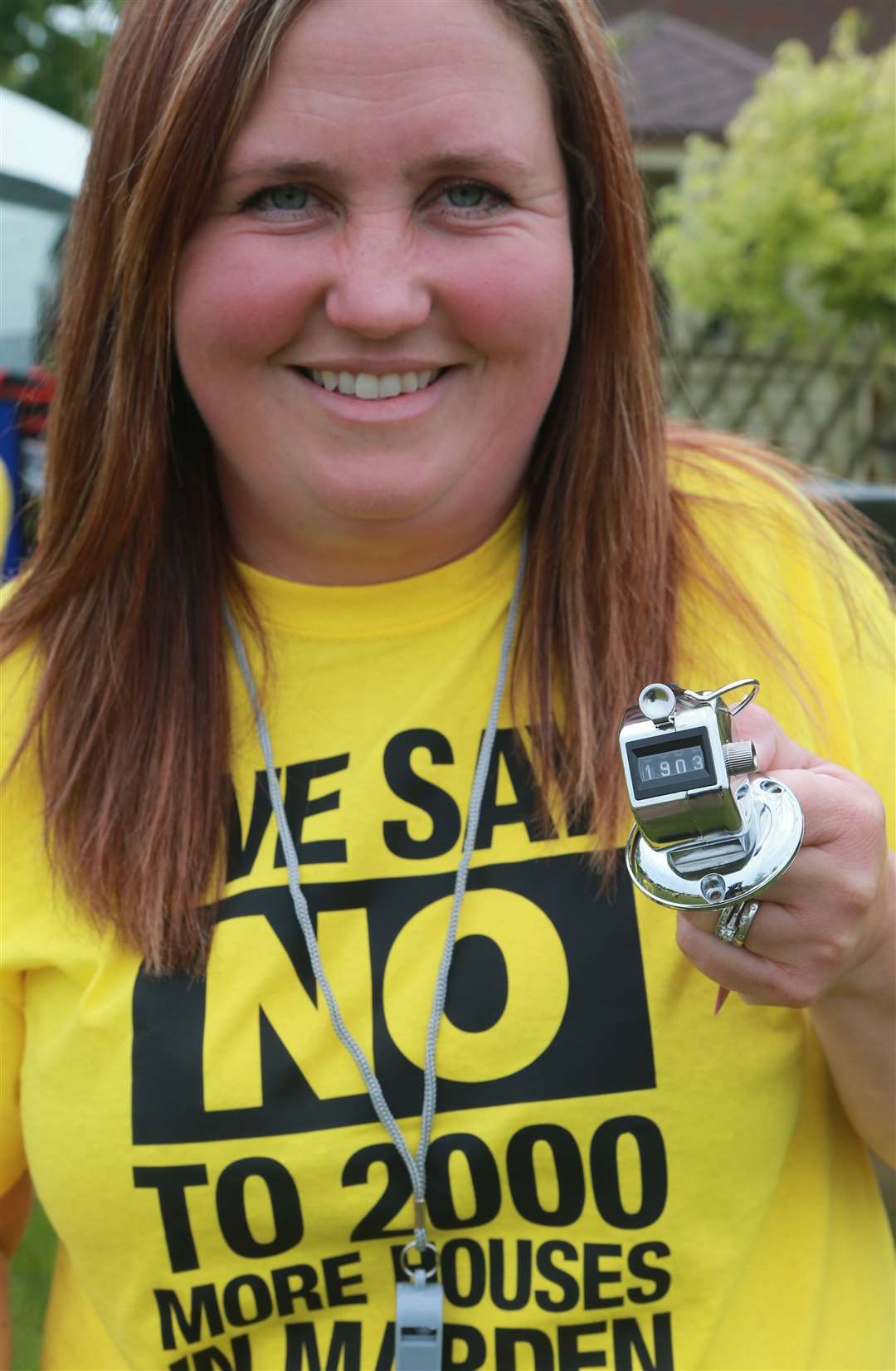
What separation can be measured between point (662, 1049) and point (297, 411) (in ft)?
2.44

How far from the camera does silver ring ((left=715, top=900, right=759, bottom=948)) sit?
1.19 metres

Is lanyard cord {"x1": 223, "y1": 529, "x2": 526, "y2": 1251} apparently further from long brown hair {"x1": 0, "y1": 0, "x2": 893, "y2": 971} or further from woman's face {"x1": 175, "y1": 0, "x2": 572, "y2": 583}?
woman's face {"x1": 175, "y1": 0, "x2": 572, "y2": 583}

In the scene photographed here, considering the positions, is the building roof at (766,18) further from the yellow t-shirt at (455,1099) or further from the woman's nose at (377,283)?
the yellow t-shirt at (455,1099)

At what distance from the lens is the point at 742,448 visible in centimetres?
186

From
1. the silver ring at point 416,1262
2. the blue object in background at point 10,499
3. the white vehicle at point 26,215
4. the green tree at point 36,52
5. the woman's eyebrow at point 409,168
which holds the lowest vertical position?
the silver ring at point 416,1262

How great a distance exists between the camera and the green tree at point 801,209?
9945mm

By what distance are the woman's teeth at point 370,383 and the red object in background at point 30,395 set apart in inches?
19.5

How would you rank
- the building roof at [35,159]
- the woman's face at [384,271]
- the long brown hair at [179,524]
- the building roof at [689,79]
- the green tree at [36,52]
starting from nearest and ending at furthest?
the woman's face at [384,271], the long brown hair at [179,524], the building roof at [35,159], the building roof at [689,79], the green tree at [36,52]

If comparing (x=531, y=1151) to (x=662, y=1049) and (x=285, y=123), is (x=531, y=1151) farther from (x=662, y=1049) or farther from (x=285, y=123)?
(x=285, y=123)

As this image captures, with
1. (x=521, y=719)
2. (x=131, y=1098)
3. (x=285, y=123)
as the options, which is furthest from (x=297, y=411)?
(x=131, y=1098)

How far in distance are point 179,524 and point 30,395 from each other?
84 centimetres

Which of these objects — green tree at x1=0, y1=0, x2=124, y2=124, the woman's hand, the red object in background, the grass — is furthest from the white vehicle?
green tree at x1=0, y1=0, x2=124, y2=124

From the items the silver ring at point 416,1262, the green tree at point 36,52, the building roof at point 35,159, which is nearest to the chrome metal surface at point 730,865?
the silver ring at point 416,1262

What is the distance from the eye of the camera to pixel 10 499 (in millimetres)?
3541
